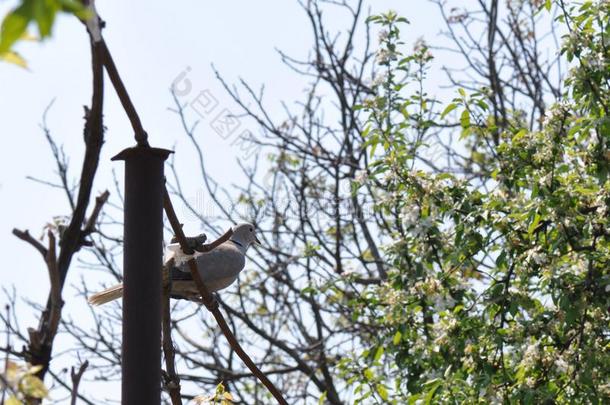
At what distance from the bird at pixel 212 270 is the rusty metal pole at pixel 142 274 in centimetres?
157

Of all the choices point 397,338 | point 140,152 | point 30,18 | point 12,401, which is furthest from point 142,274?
point 397,338

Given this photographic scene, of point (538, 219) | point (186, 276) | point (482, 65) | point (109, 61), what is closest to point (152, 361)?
point (109, 61)

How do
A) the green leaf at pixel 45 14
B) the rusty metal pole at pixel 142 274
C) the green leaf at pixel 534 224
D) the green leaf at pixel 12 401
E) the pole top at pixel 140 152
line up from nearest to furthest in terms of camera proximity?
the green leaf at pixel 45 14 < the green leaf at pixel 12 401 < the rusty metal pole at pixel 142 274 < the pole top at pixel 140 152 < the green leaf at pixel 534 224

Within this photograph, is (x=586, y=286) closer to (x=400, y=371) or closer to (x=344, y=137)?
(x=400, y=371)

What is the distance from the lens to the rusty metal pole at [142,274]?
6.17 feet

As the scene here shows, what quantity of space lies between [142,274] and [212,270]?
2641 mm

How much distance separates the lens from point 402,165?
541 cm

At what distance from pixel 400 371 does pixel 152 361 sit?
4.29 m

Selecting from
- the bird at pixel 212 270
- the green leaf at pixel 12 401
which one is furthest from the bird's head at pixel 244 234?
the green leaf at pixel 12 401

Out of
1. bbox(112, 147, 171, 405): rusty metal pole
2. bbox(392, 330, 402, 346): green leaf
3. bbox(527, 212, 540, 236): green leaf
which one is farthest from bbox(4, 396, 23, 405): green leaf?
bbox(392, 330, 402, 346): green leaf

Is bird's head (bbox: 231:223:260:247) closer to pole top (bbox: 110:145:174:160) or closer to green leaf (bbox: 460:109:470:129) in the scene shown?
green leaf (bbox: 460:109:470:129)

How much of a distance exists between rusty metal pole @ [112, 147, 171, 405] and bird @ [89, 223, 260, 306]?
1569 millimetres

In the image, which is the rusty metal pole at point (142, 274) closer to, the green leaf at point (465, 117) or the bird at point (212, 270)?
the bird at point (212, 270)

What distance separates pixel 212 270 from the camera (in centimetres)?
459
